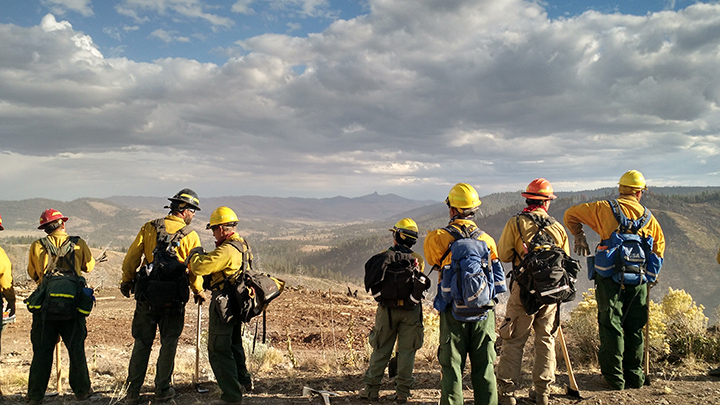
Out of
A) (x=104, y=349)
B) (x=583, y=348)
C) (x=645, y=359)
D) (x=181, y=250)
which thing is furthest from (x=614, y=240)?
(x=104, y=349)

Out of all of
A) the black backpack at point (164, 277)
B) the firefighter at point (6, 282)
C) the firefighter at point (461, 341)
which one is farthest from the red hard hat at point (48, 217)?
the firefighter at point (461, 341)

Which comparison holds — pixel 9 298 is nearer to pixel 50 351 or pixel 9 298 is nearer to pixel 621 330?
pixel 50 351

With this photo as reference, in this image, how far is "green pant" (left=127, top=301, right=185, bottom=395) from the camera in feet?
17.5

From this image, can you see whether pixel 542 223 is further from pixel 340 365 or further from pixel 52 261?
pixel 52 261

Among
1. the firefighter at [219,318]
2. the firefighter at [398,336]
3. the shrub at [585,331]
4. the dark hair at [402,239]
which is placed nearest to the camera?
the firefighter at [219,318]

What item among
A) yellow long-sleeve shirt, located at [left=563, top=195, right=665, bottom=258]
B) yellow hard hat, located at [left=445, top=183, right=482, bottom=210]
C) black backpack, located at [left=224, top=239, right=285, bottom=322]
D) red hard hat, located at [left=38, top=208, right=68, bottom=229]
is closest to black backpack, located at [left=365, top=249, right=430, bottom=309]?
yellow hard hat, located at [left=445, top=183, right=482, bottom=210]

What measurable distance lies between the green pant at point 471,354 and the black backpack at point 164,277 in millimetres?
3278

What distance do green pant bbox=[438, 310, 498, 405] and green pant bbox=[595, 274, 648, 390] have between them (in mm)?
1976

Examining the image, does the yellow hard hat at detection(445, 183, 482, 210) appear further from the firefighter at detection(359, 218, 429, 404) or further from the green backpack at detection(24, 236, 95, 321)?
the green backpack at detection(24, 236, 95, 321)

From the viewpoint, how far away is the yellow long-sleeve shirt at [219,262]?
4.77 metres

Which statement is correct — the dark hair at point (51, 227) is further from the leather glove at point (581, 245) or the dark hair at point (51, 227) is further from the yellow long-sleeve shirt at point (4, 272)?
the leather glove at point (581, 245)

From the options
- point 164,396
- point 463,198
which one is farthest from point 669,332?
point 164,396

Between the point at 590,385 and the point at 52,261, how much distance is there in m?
7.30

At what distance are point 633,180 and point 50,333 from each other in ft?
26.4
